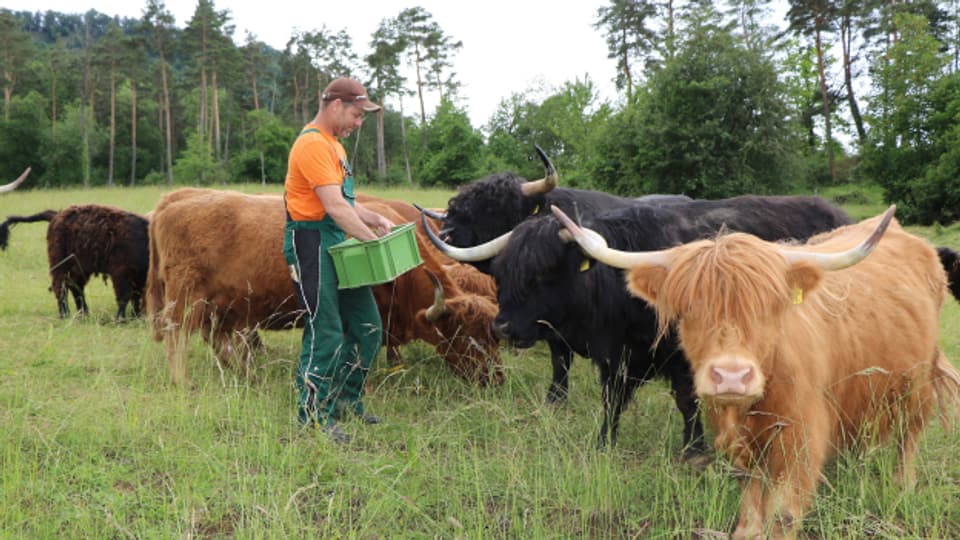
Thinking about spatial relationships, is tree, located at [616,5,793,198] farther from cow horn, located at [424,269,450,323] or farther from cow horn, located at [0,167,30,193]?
cow horn, located at [0,167,30,193]

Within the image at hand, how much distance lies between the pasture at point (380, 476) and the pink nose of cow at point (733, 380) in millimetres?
630

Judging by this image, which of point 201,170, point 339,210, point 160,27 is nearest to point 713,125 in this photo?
point 339,210

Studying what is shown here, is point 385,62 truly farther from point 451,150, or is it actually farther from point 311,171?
point 311,171

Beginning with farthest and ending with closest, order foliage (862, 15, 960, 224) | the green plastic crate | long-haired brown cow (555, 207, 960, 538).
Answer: foliage (862, 15, 960, 224)
the green plastic crate
long-haired brown cow (555, 207, 960, 538)

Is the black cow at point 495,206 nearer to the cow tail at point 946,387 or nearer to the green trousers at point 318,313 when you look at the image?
the green trousers at point 318,313

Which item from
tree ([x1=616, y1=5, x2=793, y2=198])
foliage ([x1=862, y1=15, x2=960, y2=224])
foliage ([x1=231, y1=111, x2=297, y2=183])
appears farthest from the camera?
foliage ([x1=231, y1=111, x2=297, y2=183])

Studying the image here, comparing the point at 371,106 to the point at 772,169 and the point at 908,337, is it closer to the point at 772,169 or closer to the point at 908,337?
the point at 908,337

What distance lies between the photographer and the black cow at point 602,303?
457 cm

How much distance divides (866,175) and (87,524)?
30410mm

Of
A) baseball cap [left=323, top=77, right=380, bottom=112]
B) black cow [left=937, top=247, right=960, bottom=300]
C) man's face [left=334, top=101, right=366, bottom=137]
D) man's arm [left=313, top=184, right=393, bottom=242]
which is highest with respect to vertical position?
baseball cap [left=323, top=77, right=380, bottom=112]

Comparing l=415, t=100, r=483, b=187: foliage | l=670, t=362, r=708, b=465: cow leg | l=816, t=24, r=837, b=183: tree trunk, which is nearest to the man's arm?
l=670, t=362, r=708, b=465: cow leg

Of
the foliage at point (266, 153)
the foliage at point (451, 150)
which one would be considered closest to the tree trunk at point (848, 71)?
the foliage at point (451, 150)

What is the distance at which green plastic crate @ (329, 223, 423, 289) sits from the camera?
4309 millimetres

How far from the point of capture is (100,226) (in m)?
9.67
